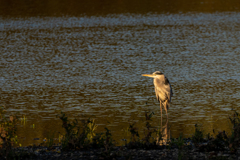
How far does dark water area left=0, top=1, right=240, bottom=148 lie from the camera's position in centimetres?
1614

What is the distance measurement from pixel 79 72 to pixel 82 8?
1975 inches

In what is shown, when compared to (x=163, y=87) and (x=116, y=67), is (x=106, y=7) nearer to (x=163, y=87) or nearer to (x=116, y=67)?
(x=116, y=67)

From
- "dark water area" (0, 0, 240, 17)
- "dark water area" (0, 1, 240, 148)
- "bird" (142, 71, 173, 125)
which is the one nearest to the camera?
"bird" (142, 71, 173, 125)

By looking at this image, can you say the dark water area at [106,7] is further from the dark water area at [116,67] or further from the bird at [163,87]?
the bird at [163,87]

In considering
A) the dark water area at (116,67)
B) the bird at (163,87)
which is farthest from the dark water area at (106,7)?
the bird at (163,87)

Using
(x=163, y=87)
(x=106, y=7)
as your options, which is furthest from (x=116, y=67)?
(x=106, y=7)

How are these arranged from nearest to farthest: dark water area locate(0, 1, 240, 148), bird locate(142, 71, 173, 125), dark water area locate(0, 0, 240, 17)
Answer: bird locate(142, 71, 173, 125)
dark water area locate(0, 1, 240, 148)
dark water area locate(0, 0, 240, 17)

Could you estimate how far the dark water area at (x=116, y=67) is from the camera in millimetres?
16141

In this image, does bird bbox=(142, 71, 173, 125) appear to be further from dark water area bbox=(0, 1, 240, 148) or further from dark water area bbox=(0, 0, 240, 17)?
dark water area bbox=(0, 0, 240, 17)

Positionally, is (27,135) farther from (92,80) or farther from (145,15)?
(145,15)

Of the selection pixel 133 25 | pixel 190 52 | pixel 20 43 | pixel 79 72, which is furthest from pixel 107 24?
pixel 79 72

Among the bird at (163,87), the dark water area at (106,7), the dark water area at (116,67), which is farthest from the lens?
the dark water area at (106,7)

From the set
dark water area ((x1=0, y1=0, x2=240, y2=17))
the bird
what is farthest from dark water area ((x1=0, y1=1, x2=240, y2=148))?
dark water area ((x1=0, y1=0, x2=240, y2=17))

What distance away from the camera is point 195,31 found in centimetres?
4759
